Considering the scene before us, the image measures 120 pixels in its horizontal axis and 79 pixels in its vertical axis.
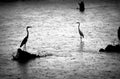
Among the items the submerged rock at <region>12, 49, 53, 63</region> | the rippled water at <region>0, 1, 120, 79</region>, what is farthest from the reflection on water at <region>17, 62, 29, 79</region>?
the submerged rock at <region>12, 49, 53, 63</region>

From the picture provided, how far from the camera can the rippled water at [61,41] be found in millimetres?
9938

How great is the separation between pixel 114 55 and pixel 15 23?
A: 8.93m

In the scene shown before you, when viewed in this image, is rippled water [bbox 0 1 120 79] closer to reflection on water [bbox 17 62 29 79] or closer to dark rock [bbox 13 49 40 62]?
reflection on water [bbox 17 62 29 79]

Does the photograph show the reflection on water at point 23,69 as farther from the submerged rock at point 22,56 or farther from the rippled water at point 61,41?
Result: the submerged rock at point 22,56

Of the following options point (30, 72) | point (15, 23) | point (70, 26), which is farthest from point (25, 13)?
point (30, 72)

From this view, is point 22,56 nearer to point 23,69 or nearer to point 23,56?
point 23,56

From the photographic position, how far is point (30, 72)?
9.97 meters

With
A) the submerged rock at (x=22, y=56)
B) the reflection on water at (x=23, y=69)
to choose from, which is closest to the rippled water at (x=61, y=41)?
the reflection on water at (x=23, y=69)

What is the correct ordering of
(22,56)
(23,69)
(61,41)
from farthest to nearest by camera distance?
(61,41)
(22,56)
(23,69)

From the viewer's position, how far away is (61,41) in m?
14.0

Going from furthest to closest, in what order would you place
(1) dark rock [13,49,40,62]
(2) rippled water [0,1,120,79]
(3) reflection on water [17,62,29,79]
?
1. (1) dark rock [13,49,40,62]
2. (2) rippled water [0,1,120,79]
3. (3) reflection on water [17,62,29,79]

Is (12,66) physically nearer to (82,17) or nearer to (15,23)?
(15,23)

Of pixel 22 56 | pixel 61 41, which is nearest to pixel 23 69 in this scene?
pixel 22 56

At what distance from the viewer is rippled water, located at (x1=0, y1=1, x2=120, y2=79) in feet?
32.6
